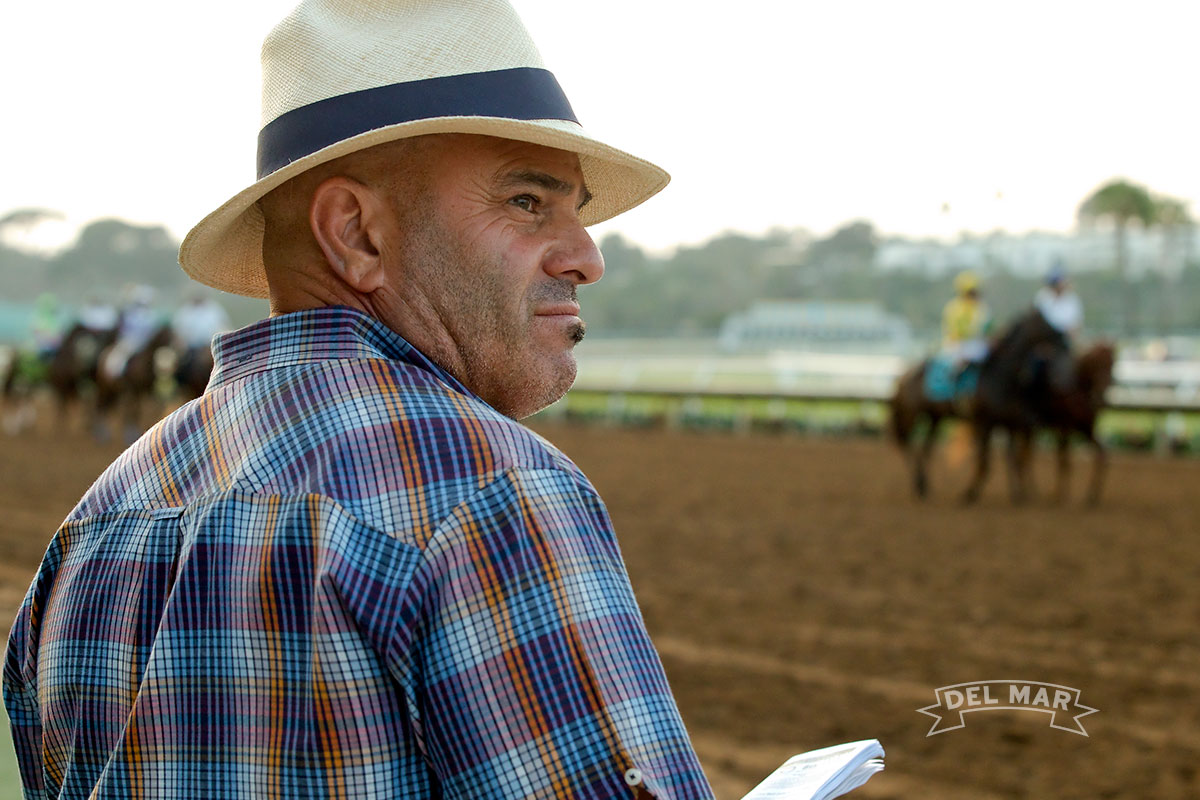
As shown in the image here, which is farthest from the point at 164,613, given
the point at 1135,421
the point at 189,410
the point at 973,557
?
the point at 1135,421

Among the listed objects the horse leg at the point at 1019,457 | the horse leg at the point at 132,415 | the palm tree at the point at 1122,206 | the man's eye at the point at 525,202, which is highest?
the palm tree at the point at 1122,206

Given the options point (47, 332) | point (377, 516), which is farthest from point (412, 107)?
point (47, 332)

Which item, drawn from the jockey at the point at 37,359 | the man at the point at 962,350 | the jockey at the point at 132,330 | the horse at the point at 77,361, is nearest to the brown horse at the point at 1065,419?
the man at the point at 962,350

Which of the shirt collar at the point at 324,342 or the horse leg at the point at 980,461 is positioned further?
the horse leg at the point at 980,461

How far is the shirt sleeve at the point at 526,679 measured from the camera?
90cm

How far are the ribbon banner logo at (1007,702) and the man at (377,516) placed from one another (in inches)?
145

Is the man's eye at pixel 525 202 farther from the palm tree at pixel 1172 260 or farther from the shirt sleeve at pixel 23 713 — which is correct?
the palm tree at pixel 1172 260

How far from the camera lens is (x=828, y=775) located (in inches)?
42.2

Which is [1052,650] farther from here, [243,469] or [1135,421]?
[1135,421]

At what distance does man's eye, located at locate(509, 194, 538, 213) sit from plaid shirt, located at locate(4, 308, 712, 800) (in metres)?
0.22

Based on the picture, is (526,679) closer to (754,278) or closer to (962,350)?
(962,350)

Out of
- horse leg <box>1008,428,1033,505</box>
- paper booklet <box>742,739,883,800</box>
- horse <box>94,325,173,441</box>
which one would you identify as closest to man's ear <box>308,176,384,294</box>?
paper booklet <box>742,739,883,800</box>

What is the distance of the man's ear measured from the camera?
117cm

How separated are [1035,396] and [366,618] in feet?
38.6
